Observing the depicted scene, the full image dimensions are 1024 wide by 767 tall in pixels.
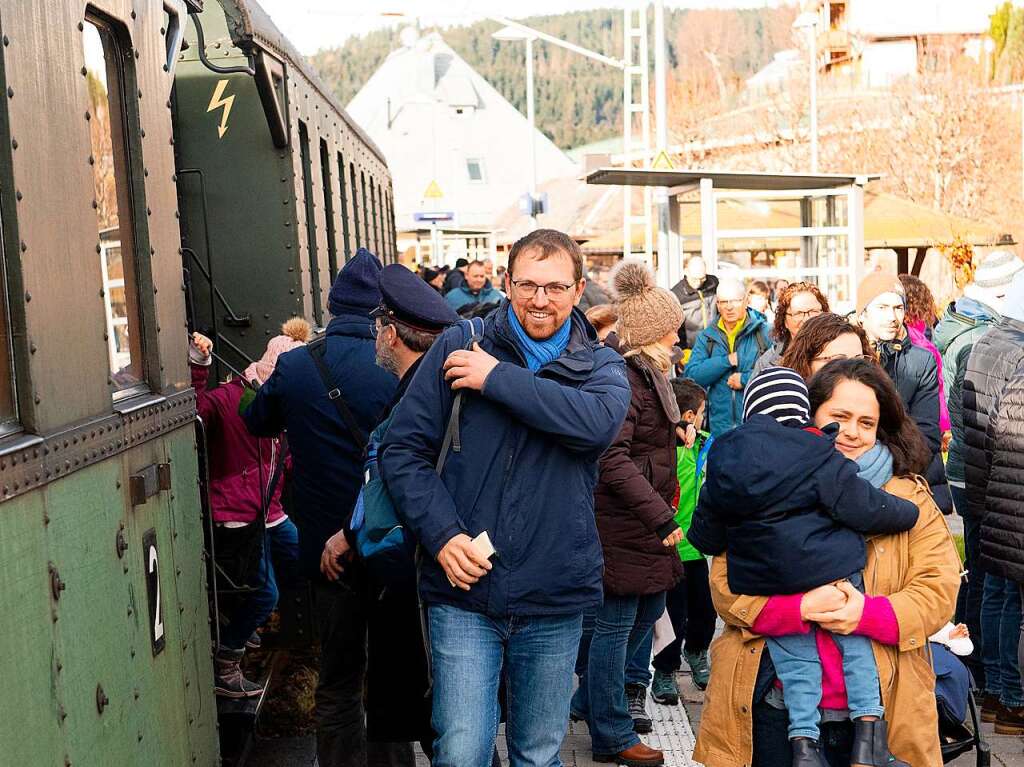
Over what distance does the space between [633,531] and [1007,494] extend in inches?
58.7

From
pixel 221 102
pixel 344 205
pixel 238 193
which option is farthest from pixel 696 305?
pixel 221 102

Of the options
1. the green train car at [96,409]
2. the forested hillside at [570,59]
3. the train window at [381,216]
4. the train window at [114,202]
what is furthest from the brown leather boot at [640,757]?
the forested hillside at [570,59]

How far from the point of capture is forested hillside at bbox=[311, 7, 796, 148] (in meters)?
134

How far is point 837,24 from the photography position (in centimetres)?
7662

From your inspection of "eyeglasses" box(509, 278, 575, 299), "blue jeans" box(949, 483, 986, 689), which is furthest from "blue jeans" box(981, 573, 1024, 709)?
"eyeglasses" box(509, 278, 575, 299)

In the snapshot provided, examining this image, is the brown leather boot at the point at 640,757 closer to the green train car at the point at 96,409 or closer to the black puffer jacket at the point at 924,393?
the green train car at the point at 96,409

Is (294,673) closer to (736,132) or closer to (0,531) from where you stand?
(0,531)

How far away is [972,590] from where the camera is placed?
279 inches

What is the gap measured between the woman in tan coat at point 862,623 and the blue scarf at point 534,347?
774mm

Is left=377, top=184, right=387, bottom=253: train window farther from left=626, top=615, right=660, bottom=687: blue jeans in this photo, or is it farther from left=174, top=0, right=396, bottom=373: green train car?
left=626, top=615, right=660, bottom=687: blue jeans

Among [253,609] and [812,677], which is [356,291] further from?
[812,677]

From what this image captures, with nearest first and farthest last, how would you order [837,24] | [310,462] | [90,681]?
[90,681] → [310,462] → [837,24]

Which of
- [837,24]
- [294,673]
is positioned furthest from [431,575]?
[837,24]

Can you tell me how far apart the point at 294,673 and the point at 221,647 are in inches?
44.0
